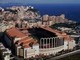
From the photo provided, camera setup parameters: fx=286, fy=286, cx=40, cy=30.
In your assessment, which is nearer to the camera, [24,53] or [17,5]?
[24,53]

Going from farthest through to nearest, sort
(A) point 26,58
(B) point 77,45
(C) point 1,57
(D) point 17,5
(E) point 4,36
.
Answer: (D) point 17,5
(E) point 4,36
(B) point 77,45
(A) point 26,58
(C) point 1,57

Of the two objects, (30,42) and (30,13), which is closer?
(30,42)

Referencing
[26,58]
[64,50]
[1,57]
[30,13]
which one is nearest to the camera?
[1,57]

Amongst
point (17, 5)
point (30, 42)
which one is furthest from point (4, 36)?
point (17, 5)

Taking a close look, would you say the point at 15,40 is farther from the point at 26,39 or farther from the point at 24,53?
the point at 24,53

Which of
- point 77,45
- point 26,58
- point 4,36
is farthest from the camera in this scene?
point 4,36

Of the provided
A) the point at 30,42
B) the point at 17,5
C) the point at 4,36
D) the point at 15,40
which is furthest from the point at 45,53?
the point at 17,5

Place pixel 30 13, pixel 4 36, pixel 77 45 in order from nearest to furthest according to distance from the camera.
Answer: pixel 77 45 → pixel 4 36 → pixel 30 13

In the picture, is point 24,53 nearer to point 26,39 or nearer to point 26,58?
Answer: point 26,58

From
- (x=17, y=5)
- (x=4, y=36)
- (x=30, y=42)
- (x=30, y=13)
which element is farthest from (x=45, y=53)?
(x=17, y=5)
